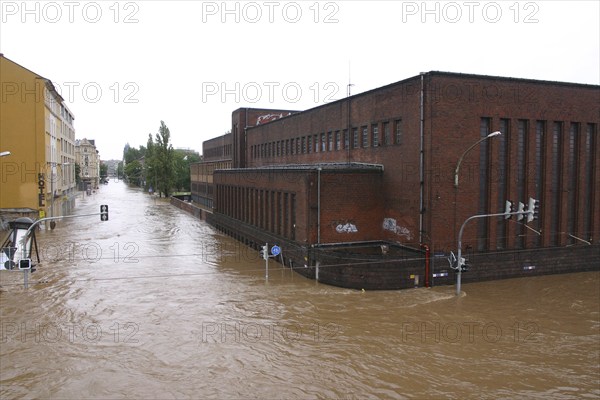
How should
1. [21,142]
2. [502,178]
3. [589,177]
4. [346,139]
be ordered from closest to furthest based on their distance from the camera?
[502,178], [589,177], [346,139], [21,142]

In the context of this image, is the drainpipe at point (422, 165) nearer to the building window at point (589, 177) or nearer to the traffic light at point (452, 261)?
the traffic light at point (452, 261)

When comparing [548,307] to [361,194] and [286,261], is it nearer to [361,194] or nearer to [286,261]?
[361,194]

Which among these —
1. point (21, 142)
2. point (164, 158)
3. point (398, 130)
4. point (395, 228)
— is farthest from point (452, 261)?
point (164, 158)

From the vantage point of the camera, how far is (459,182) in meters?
A: 27.1

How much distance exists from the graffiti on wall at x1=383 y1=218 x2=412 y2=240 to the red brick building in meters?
0.06

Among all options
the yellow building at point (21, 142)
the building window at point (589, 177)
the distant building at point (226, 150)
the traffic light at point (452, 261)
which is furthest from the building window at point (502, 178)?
the yellow building at point (21, 142)

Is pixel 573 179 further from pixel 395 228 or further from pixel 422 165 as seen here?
pixel 395 228

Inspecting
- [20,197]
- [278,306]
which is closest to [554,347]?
[278,306]

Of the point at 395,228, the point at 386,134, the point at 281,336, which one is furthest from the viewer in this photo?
the point at 386,134

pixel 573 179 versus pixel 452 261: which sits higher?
pixel 573 179

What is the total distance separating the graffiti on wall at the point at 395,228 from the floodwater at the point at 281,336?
406 centimetres

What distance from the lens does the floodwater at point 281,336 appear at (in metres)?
14.9

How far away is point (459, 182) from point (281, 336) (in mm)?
13675

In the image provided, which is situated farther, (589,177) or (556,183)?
(589,177)
